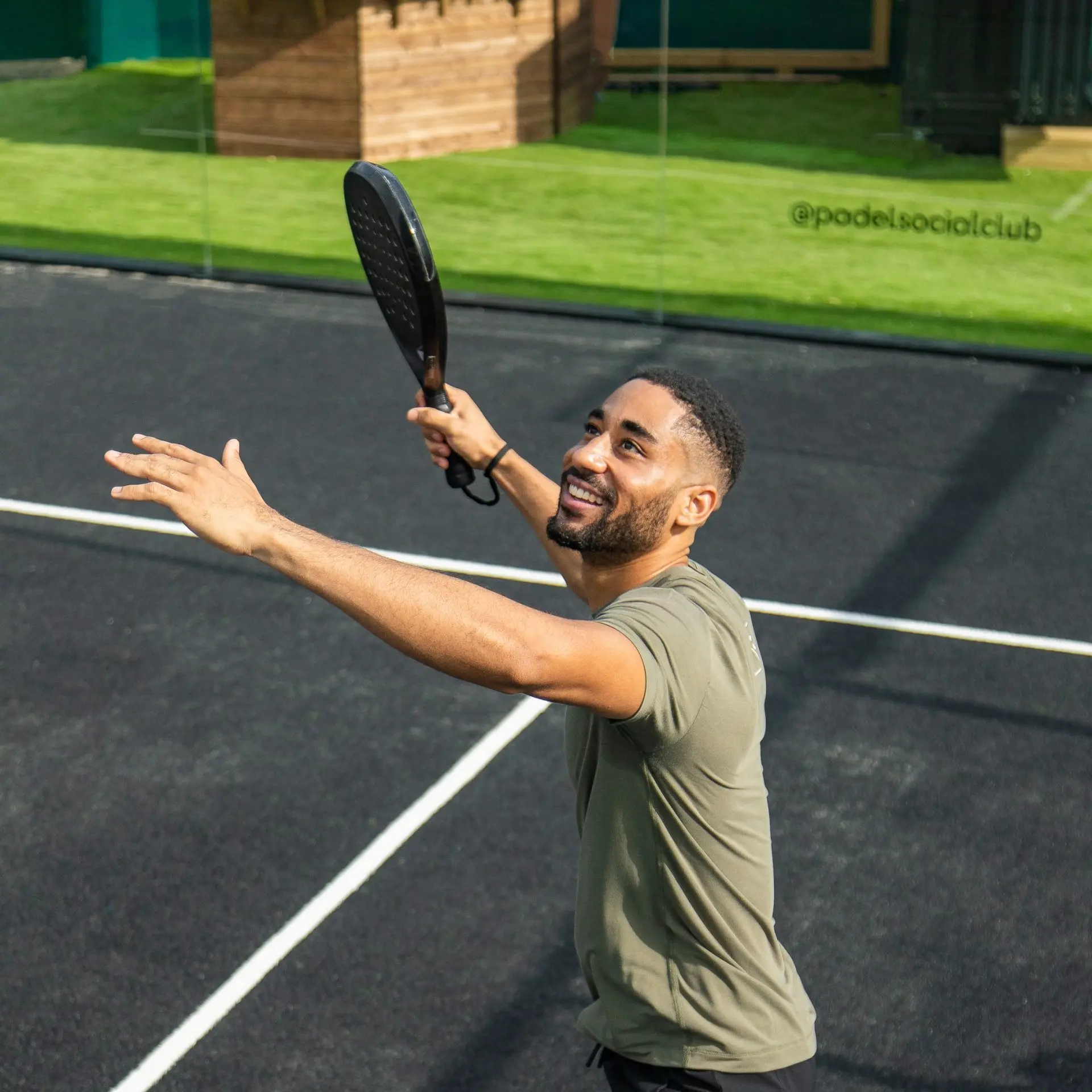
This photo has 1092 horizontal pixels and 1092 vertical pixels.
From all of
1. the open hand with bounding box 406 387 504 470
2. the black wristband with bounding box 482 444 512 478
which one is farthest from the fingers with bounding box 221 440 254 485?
→ the black wristband with bounding box 482 444 512 478

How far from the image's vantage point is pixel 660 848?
2.94 metres

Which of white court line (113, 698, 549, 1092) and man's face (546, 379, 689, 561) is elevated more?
man's face (546, 379, 689, 561)

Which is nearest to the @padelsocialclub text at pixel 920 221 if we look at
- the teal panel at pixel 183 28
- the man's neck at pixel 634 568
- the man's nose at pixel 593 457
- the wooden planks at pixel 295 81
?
the wooden planks at pixel 295 81

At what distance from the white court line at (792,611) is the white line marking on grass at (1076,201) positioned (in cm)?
542

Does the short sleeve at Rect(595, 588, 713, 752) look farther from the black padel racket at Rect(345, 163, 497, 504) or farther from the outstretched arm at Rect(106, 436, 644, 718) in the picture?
the black padel racket at Rect(345, 163, 497, 504)

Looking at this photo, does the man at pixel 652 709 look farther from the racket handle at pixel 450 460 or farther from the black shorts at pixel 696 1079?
the racket handle at pixel 450 460

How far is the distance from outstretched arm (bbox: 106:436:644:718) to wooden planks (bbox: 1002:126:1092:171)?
9.91 m

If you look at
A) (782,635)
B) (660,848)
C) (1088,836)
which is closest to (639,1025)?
(660,848)

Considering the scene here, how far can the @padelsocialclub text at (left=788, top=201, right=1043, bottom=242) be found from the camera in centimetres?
1186

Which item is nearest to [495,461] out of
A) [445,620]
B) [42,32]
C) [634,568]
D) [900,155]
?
[634,568]

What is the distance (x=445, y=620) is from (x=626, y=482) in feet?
1.69

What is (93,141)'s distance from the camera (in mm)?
14648

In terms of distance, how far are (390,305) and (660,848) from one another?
162 cm

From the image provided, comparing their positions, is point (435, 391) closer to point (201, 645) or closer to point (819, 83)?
point (201, 645)
